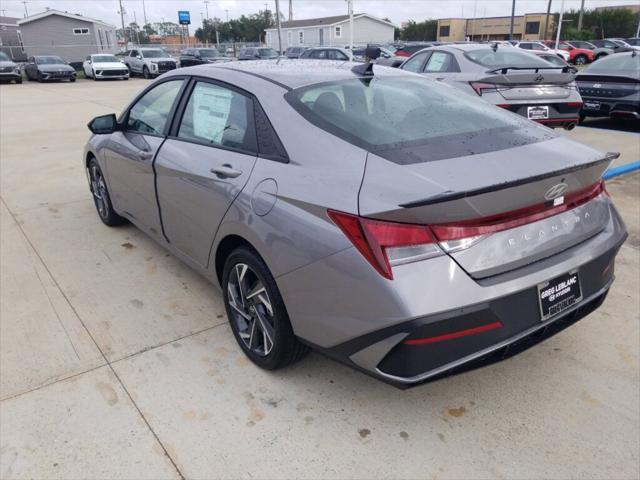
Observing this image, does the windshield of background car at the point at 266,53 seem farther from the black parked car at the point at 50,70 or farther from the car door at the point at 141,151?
the car door at the point at 141,151

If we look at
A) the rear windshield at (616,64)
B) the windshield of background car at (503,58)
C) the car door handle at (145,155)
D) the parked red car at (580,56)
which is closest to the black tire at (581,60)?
the parked red car at (580,56)

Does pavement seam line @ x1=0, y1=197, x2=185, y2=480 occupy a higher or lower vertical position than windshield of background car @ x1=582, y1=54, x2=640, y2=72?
lower

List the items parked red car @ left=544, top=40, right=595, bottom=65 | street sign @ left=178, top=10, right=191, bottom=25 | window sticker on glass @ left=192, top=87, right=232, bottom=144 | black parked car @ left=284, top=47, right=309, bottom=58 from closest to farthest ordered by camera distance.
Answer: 1. window sticker on glass @ left=192, top=87, right=232, bottom=144
2. black parked car @ left=284, top=47, right=309, bottom=58
3. parked red car @ left=544, top=40, right=595, bottom=65
4. street sign @ left=178, top=10, right=191, bottom=25

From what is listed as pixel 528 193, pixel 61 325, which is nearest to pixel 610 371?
pixel 528 193

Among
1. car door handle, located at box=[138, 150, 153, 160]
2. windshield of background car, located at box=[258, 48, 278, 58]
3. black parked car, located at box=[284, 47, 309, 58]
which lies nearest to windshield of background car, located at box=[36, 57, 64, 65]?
windshield of background car, located at box=[258, 48, 278, 58]

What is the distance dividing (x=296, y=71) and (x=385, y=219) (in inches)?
58.4

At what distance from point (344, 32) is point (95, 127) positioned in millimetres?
59145

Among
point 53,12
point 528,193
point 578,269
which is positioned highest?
point 53,12

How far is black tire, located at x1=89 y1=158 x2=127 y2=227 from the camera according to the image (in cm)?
468

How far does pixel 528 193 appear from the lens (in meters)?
2.02

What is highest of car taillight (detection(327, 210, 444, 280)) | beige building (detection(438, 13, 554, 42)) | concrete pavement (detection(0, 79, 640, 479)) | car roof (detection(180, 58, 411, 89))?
beige building (detection(438, 13, 554, 42))

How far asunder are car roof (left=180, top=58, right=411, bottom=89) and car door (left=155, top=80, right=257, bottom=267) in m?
0.17

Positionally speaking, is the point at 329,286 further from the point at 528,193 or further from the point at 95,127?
the point at 95,127

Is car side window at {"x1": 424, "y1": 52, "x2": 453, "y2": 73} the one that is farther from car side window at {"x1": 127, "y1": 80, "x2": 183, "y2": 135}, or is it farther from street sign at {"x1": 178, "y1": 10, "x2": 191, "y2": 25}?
Answer: street sign at {"x1": 178, "y1": 10, "x2": 191, "y2": 25}
